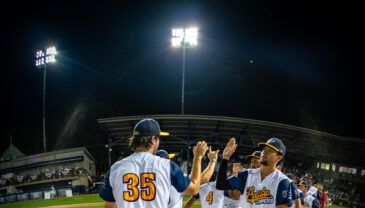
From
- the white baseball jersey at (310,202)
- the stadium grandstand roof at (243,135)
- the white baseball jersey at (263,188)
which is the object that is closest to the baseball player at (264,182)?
the white baseball jersey at (263,188)

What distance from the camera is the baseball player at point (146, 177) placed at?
3623 millimetres

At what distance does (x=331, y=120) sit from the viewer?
48938 mm

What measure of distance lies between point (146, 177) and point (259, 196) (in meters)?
1.72

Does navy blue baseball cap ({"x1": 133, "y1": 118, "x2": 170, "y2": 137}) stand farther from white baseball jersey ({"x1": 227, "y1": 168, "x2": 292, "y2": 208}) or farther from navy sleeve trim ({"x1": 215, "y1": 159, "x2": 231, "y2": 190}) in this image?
white baseball jersey ({"x1": 227, "y1": 168, "x2": 292, "y2": 208})

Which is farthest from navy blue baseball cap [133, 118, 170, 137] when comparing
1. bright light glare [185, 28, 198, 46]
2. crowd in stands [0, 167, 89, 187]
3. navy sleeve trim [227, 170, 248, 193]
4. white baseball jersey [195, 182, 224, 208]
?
crowd in stands [0, 167, 89, 187]

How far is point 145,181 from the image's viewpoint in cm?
362

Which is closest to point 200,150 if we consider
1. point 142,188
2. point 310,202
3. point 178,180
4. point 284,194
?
point 178,180

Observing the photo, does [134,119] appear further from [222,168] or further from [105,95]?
[105,95]

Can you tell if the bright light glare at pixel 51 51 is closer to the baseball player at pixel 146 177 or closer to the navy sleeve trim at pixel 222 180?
the navy sleeve trim at pixel 222 180

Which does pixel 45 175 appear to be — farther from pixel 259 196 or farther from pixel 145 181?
Result: pixel 145 181

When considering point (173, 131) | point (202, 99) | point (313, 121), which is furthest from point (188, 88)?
point (173, 131)

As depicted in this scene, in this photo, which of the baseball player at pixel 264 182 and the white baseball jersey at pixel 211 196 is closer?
the baseball player at pixel 264 182

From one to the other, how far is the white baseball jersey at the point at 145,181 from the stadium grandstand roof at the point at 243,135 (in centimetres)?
2375

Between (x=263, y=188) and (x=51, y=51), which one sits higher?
(x=51, y=51)
